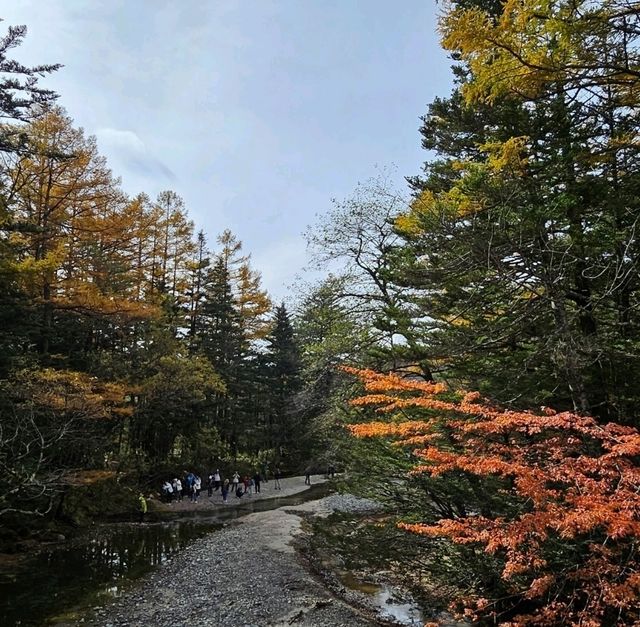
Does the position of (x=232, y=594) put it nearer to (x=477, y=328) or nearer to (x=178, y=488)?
(x=477, y=328)

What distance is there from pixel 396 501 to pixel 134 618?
5.35 m

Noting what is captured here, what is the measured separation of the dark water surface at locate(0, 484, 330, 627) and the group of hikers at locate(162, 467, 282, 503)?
10.7 ft

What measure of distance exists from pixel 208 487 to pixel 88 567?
46.9ft

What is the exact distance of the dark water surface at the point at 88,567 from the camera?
941 cm

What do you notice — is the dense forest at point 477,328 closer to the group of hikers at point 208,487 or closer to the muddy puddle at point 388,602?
the muddy puddle at point 388,602

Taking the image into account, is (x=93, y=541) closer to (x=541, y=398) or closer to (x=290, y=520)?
(x=290, y=520)

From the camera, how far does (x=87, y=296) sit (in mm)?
15516

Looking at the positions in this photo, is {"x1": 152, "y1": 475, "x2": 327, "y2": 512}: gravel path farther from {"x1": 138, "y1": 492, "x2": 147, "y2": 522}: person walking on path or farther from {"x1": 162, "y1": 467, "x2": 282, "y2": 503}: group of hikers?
{"x1": 138, "y1": 492, "x2": 147, "y2": 522}: person walking on path

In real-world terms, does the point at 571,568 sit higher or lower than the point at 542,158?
lower

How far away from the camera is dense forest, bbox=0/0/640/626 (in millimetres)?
5108

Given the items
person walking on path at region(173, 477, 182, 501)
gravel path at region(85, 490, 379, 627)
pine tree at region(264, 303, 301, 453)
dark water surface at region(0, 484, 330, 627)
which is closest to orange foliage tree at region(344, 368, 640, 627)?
gravel path at region(85, 490, 379, 627)

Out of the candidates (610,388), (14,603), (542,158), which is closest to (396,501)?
(610,388)

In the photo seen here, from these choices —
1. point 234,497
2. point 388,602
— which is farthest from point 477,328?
point 234,497

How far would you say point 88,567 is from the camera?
40.8ft
